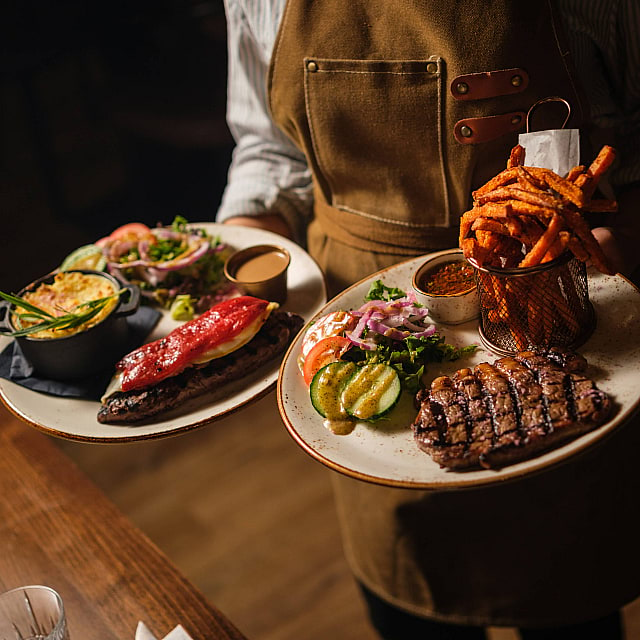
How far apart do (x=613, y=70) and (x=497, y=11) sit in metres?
0.35

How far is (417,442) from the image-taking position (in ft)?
4.10

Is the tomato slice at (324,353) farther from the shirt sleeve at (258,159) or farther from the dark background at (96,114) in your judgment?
the dark background at (96,114)

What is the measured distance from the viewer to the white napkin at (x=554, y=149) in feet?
4.24

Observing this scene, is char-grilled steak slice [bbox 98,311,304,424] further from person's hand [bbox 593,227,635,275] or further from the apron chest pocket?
person's hand [bbox 593,227,635,275]

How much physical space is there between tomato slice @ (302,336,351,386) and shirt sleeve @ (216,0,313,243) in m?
0.79

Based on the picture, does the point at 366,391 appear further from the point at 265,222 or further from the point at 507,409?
the point at 265,222

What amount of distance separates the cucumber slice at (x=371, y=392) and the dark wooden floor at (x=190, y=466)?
1.86 m

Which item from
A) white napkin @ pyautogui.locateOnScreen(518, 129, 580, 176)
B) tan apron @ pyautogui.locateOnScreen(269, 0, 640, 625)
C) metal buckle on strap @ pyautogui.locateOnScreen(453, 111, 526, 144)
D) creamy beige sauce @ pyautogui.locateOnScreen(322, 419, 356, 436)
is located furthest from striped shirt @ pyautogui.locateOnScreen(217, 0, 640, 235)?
creamy beige sauce @ pyautogui.locateOnScreen(322, 419, 356, 436)

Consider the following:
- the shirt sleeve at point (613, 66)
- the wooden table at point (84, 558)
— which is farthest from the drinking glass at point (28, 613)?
the shirt sleeve at point (613, 66)

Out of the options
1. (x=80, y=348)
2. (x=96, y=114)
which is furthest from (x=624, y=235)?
(x=96, y=114)

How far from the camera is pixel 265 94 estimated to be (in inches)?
80.5

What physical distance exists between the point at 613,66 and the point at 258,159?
1026 mm

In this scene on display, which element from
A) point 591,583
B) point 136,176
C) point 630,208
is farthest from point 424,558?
point 136,176

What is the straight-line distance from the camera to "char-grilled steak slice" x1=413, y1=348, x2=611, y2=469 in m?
1.16
